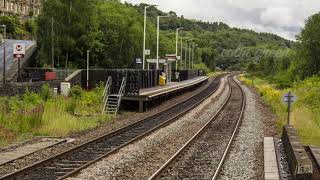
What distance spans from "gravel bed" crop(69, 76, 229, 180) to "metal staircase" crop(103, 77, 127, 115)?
5.32 metres

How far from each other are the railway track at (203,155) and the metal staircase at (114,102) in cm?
587

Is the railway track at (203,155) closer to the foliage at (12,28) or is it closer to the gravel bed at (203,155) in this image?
the gravel bed at (203,155)

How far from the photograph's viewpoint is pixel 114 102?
3111 centimetres

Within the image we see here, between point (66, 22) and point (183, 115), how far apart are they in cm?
3289

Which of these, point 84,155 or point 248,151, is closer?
point 84,155

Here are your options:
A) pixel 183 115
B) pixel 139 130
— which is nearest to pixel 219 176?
pixel 139 130

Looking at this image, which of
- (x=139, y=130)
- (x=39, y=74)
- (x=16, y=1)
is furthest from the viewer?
(x=16, y=1)

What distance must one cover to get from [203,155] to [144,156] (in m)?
1.76

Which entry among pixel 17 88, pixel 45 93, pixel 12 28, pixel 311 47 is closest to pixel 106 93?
pixel 45 93

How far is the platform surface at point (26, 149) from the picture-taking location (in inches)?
592

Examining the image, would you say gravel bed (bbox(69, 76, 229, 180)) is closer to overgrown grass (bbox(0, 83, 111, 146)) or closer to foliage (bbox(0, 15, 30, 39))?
overgrown grass (bbox(0, 83, 111, 146))

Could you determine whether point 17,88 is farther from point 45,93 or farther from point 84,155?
point 84,155

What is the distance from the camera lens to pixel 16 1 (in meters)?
121

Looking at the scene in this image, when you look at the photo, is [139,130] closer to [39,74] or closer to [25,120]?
[25,120]
